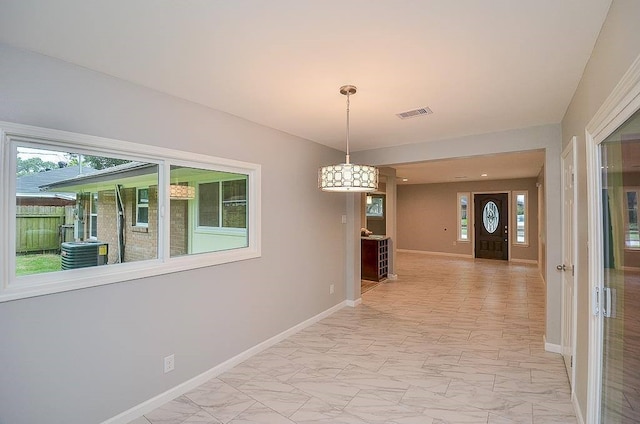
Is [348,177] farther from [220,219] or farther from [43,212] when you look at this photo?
[43,212]

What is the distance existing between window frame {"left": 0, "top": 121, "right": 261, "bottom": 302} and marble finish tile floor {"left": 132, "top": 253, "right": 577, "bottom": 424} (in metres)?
1.08

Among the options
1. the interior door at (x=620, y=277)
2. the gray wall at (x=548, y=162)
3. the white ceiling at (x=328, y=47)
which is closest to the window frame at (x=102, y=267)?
the white ceiling at (x=328, y=47)

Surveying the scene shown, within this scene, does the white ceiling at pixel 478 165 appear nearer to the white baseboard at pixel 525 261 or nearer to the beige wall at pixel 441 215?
the beige wall at pixel 441 215

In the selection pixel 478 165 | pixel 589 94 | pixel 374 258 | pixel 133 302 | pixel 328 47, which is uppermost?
pixel 478 165

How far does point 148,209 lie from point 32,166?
2.63ft

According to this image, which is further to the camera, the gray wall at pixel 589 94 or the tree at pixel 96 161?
the tree at pixel 96 161

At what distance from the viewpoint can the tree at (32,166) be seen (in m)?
1.92

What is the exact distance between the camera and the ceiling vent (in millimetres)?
3029

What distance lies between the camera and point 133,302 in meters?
2.36

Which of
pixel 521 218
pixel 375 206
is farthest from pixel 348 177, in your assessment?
pixel 521 218

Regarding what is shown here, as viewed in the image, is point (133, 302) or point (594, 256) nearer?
point (594, 256)

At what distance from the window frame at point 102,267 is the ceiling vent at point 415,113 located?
159 cm

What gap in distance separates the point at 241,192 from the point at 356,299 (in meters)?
2.77

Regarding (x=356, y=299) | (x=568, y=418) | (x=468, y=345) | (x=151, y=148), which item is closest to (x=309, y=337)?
(x=356, y=299)
